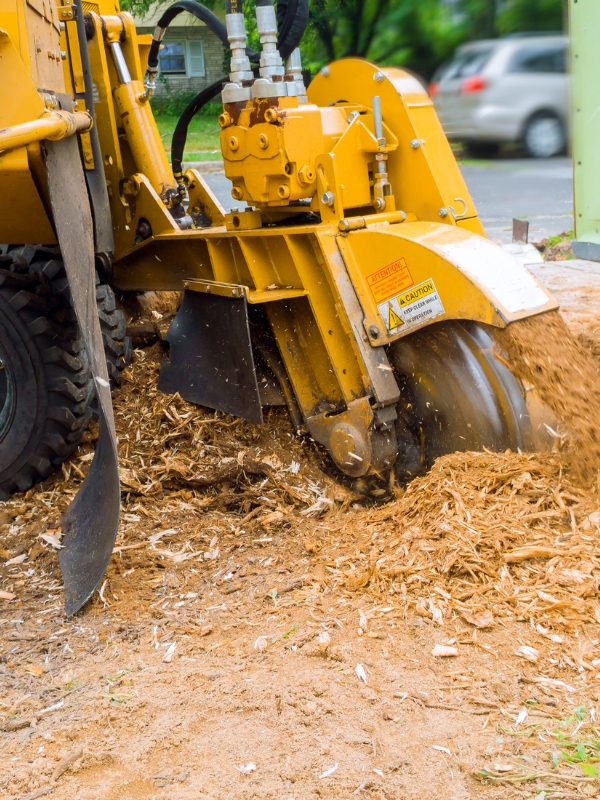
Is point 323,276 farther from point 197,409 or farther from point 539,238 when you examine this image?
point 539,238

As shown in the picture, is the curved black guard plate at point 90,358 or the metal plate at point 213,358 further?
the metal plate at point 213,358

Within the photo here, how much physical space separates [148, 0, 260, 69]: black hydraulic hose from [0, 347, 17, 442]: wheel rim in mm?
1891

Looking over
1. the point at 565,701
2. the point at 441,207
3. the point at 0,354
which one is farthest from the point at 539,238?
the point at 565,701

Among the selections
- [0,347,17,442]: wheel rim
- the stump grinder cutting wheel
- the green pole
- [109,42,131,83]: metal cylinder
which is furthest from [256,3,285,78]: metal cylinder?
[0,347,17,442]: wheel rim

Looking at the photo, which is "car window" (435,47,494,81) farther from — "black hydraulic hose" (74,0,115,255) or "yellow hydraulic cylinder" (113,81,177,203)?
"yellow hydraulic cylinder" (113,81,177,203)

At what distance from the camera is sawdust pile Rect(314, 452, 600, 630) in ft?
8.95

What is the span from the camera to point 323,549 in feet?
10.9

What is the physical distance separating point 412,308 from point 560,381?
1.98ft

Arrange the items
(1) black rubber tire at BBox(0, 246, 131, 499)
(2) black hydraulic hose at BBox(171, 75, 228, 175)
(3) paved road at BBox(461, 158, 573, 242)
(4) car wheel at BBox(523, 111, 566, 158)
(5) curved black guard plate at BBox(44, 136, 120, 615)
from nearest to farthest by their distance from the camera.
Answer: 1. (4) car wheel at BBox(523, 111, 566, 158)
2. (3) paved road at BBox(461, 158, 573, 242)
3. (5) curved black guard plate at BBox(44, 136, 120, 615)
4. (1) black rubber tire at BBox(0, 246, 131, 499)
5. (2) black hydraulic hose at BBox(171, 75, 228, 175)

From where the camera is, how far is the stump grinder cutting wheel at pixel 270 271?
125 inches

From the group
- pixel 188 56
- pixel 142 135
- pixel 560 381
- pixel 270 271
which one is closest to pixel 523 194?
pixel 560 381

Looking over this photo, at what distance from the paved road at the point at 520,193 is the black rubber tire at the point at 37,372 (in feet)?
6.18

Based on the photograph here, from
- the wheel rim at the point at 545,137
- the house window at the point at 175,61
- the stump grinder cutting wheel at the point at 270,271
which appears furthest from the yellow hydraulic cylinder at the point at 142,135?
the wheel rim at the point at 545,137

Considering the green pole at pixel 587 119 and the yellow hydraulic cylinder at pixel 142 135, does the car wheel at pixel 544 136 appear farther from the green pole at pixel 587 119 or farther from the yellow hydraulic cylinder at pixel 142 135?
the yellow hydraulic cylinder at pixel 142 135
